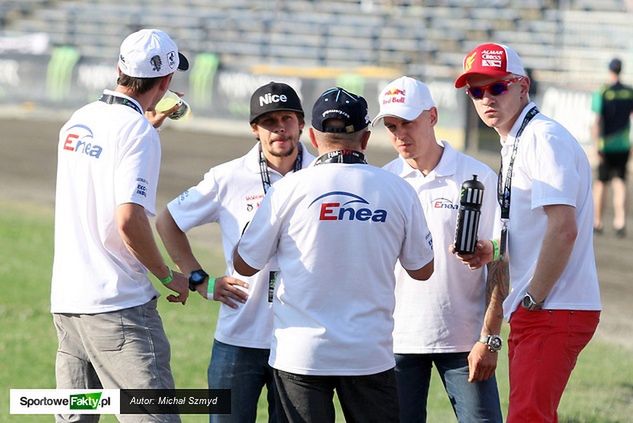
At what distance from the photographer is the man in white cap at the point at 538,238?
528cm

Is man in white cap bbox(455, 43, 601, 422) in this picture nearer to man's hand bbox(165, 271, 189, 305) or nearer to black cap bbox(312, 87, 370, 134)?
black cap bbox(312, 87, 370, 134)

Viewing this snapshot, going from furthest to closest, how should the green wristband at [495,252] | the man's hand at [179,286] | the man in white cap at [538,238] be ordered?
the man's hand at [179,286] < the green wristband at [495,252] < the man in white cap at [538,238]

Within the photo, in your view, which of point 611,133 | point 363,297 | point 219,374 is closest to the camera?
point 363,297

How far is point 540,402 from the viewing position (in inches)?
209

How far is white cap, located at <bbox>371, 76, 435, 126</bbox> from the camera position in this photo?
5.97 meters

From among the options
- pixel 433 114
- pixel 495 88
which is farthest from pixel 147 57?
pixel 495 88

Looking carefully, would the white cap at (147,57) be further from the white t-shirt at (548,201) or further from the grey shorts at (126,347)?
the white t-shirt at (548,201)

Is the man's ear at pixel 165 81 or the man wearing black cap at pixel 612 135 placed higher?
the man wearing black cap at pixel 612 135

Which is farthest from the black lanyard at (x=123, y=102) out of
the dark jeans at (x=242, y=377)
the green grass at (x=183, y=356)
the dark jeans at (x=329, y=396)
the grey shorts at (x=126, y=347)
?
the green grass at (x=183, y=356)

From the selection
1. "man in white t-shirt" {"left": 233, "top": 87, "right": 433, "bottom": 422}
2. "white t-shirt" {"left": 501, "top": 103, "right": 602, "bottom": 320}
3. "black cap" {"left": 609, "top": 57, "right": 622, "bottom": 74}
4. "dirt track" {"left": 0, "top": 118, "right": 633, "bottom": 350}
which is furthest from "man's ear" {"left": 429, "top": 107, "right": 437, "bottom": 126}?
"black cap" {"left": 609, "top": 57, "right": 622, "bottom": 74}

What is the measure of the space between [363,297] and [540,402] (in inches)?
38.4

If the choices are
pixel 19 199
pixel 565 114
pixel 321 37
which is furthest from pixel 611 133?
pixel 321 37

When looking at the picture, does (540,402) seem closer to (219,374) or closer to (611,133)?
(219,374)

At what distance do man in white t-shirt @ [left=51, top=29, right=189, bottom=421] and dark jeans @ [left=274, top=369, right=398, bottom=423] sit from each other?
741mm
